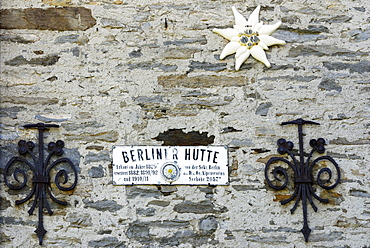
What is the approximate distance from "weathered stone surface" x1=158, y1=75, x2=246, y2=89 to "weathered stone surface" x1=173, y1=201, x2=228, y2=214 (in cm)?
85

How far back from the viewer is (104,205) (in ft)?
12.2

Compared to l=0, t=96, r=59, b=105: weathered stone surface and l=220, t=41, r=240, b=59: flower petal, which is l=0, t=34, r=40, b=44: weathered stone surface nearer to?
l=0, t=96, r=59, b=105: weathered stone surface

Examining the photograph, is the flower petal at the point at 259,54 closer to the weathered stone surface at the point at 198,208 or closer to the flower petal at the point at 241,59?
the flower petal at the point at 241,59

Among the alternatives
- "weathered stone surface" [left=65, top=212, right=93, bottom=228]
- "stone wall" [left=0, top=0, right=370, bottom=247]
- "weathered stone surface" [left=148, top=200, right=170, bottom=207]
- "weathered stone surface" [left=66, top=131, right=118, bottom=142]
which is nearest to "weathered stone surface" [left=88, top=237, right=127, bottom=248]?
"stone wall" [left=0, top=0, right=370, bottom=247]

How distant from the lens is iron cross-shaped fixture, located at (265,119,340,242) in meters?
3.73

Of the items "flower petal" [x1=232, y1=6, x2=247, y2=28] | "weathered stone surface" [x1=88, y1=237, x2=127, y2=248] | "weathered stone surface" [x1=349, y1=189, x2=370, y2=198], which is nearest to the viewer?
"weathered stone surface" [x1=88, y1=237, x2=127, y2=248]

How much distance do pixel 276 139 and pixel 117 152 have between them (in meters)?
1.15

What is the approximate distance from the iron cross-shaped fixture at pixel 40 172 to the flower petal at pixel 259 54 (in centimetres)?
154

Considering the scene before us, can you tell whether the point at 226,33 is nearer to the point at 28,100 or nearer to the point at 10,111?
the point at 28,100

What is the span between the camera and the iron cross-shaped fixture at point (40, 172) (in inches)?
144

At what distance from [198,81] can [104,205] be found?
112cm

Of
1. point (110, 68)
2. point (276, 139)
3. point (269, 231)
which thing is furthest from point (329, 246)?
point (110, 68)

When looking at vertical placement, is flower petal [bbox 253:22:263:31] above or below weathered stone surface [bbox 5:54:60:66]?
above

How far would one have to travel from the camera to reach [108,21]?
3.98 meters
